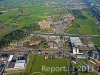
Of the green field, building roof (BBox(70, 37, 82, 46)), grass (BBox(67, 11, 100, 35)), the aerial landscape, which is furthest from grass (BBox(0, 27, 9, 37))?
building roof (BBox(70, 37, 82, 46))

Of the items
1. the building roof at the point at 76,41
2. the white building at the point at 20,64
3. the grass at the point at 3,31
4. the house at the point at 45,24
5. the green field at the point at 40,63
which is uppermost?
the white building at the point at 20,64

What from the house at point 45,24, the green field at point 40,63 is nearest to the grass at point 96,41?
the green field at point 40,63

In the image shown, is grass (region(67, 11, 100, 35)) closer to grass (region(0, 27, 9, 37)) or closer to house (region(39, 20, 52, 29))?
house (region(39, 20, 52, 29))

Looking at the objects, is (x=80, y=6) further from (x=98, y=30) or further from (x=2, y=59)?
(x=2, y=59)

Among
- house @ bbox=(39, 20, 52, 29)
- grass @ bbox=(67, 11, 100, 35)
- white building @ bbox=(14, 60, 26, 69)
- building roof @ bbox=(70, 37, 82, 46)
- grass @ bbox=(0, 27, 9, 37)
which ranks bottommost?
grass @ bbox=(67, 11, 100, 35)

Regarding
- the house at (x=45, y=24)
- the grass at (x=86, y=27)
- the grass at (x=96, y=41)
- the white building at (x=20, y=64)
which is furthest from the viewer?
the house at (x=45, y=24)

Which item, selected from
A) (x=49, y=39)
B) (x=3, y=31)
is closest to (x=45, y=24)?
(x=3, y=31)

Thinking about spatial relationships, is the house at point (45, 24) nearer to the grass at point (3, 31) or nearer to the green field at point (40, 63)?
the grass at point (3, 31)

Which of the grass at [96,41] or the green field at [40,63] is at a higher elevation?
the green field at [40,63]
